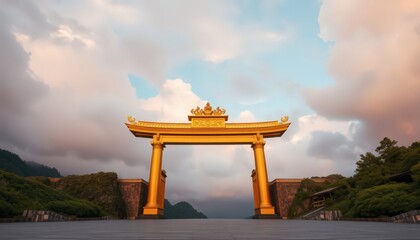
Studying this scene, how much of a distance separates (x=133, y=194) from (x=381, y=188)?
20.8 m

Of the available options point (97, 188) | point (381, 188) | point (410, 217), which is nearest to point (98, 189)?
point (97, 188)

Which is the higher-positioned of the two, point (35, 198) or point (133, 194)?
point (133, 194)

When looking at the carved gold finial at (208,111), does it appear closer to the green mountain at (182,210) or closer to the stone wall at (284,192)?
the stone wall at (284,192)

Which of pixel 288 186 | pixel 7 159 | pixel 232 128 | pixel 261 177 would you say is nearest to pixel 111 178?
pixel 232 128

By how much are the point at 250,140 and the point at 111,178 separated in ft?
46.1

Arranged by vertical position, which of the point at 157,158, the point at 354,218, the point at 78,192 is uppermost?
the point at 157,158

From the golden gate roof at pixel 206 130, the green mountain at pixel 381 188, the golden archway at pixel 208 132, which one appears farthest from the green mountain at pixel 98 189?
the green mountain at pixel 381 188

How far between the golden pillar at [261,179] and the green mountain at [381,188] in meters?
A: 4.31

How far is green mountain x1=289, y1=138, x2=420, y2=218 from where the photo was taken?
10.0 metres

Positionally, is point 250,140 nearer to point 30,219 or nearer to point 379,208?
point 379,208

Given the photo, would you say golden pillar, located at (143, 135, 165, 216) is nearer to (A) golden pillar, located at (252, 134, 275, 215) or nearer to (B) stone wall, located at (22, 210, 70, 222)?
(A) golden pillar, located at (252, 134, 275, 215)

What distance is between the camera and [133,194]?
965 inches

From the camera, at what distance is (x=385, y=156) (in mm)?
17844

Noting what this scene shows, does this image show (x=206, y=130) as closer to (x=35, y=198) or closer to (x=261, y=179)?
(x=261, y=179)
